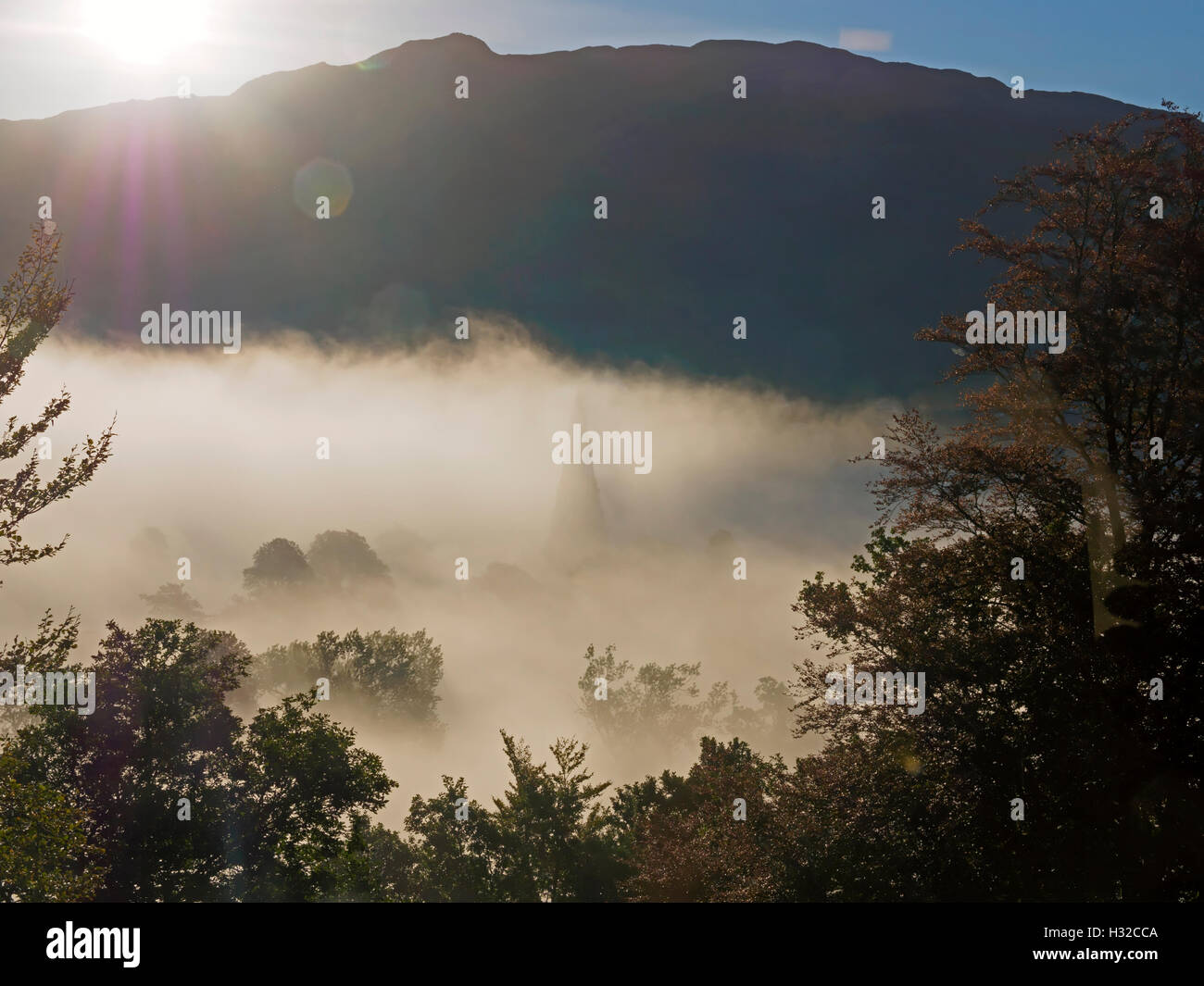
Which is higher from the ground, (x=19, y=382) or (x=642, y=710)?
(x=19, y=382)

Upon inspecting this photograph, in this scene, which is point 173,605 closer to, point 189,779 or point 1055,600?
point 189,779

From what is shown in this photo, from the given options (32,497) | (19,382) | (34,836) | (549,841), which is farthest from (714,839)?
(19,382)

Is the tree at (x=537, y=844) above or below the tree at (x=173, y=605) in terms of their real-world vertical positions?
below

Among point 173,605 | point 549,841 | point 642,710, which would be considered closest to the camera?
point 549,841

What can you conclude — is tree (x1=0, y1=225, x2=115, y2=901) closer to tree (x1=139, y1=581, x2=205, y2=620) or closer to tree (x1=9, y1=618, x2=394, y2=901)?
tree (x1=9, y1=618, x2=394, y2=901)

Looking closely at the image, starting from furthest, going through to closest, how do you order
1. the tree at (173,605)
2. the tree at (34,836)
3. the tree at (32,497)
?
the tree at (173,605) → the tree at (34,836) → the tree at (32,497)

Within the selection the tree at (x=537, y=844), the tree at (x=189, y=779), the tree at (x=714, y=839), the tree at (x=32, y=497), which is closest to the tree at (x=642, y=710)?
the tree at (x=714, y=839)

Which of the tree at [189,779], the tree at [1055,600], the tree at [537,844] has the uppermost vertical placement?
the tree at [1055,600]

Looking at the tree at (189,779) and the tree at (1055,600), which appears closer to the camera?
the tree at (1055,600)

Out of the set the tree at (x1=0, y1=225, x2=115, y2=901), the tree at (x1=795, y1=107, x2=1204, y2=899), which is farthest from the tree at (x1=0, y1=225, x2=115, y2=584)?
the tree at (x1=795, y1=107, x2=1204, y2=899)

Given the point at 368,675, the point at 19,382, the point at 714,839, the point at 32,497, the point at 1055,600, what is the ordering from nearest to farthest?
the point at 32,497
the point at 19,382
the point at 1055,600
the point at 714,839
the point at 368,675

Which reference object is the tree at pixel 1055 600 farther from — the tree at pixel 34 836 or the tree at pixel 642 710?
the tree at pixel 642 710

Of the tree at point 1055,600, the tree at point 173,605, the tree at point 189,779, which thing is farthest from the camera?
the tree at point 173,605
